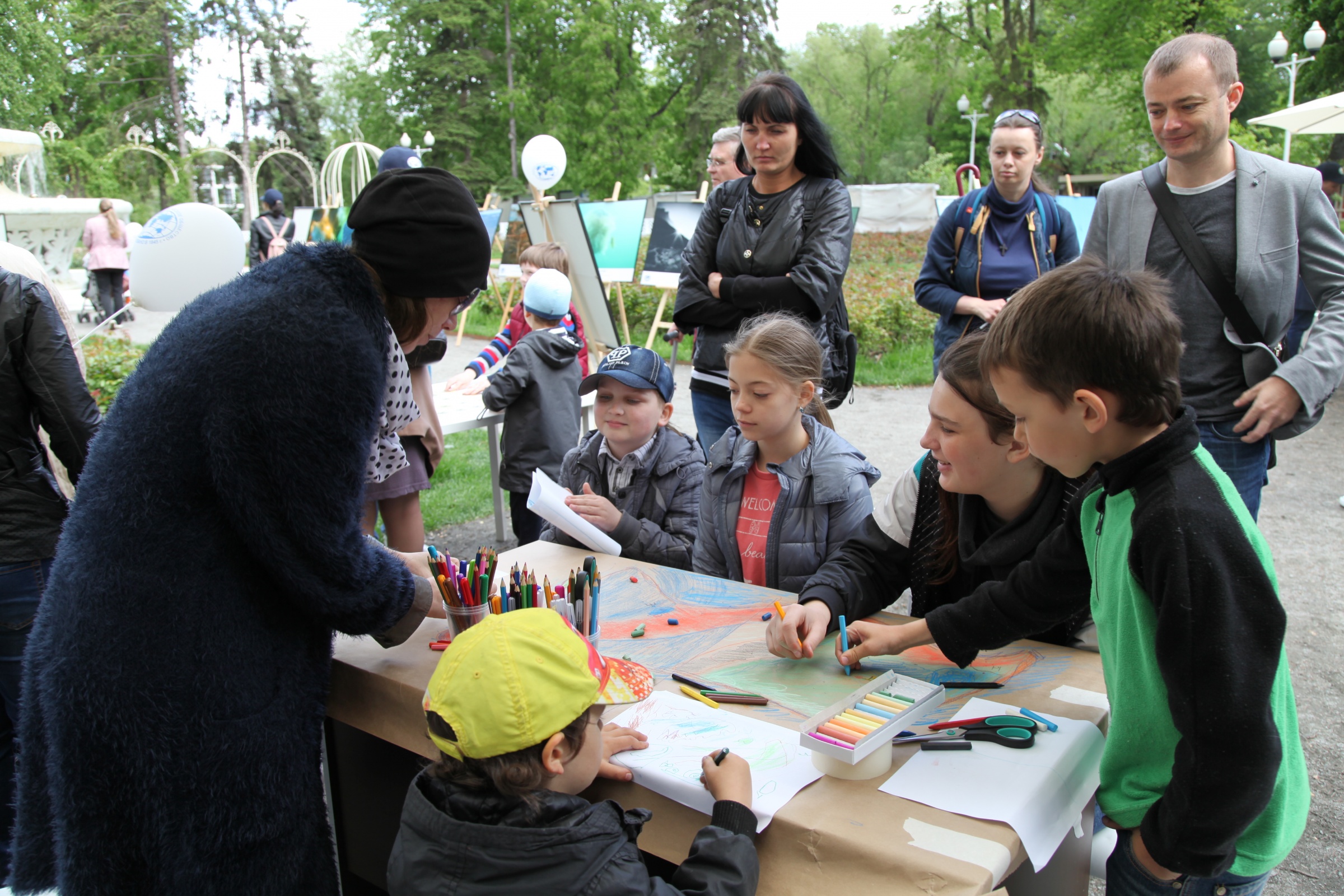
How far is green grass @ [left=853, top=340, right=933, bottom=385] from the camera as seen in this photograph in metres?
8.59

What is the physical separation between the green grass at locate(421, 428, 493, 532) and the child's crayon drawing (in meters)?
3.12

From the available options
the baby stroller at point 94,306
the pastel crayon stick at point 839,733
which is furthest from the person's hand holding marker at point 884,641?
the baby stroller at point 94,306

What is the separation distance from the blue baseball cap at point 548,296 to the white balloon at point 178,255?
127 cm

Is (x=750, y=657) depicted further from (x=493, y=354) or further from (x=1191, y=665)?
(x=493, y=354)

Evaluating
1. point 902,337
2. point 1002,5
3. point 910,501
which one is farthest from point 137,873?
point 1002,5

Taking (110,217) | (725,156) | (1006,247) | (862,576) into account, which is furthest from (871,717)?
(110,217)

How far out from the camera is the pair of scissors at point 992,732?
1.26m

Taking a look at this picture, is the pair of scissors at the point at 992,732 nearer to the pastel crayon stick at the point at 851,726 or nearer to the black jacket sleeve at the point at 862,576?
the pastel crayon stick at the point at 851,726

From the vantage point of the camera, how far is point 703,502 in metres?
2.47

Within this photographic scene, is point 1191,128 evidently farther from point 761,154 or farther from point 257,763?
point 257,763

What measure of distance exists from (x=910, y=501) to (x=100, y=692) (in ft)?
4.80

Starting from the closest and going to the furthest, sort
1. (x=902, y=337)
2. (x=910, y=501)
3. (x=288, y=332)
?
1. (x=288, y=332)
2. (x=910, y=501)
3. (x=902, y=337)

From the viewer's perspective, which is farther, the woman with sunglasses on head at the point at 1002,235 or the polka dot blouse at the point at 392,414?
the woman with sunglasses on head at the point at 1002,235

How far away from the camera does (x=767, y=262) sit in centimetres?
308
